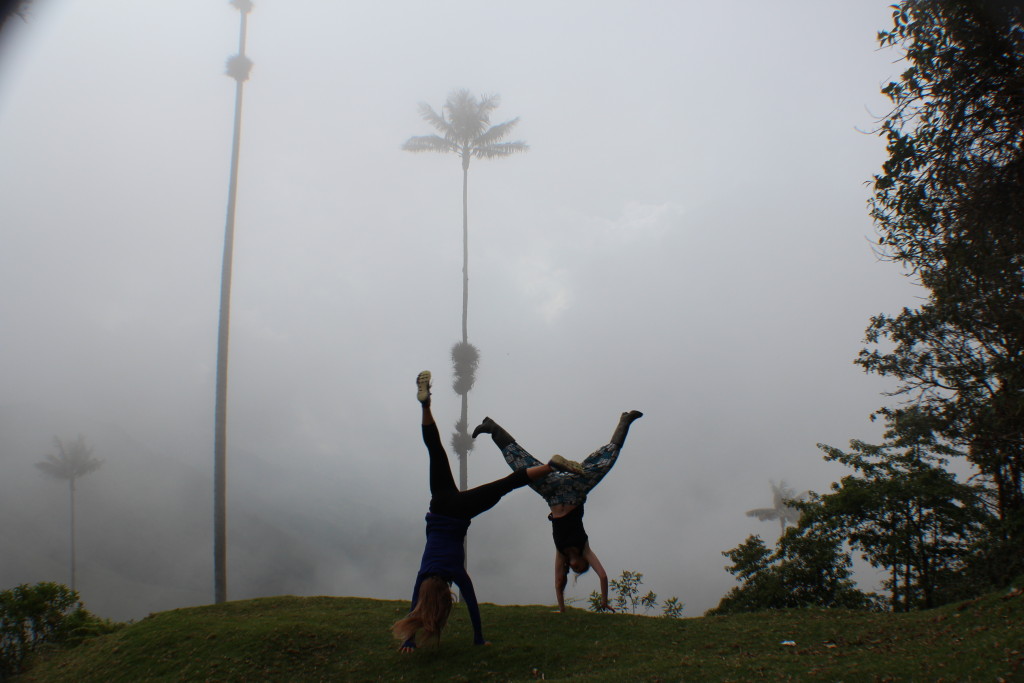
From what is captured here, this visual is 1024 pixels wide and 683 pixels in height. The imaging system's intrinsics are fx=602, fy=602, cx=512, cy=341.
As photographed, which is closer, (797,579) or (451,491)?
(451,491)

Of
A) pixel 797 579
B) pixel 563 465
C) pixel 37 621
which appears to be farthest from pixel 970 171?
pixel 37 621

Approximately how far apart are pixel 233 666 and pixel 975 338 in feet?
54.4

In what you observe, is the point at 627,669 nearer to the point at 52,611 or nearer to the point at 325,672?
the point at 325,672

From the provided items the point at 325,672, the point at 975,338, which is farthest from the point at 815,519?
the point at 325,672

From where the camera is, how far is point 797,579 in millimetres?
16688

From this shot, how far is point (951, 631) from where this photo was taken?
8289 millimetres

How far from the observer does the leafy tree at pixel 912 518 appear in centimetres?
1661

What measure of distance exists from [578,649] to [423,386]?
176 inches

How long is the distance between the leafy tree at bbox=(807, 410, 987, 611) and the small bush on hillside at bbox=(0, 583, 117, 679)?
18934 millimetres

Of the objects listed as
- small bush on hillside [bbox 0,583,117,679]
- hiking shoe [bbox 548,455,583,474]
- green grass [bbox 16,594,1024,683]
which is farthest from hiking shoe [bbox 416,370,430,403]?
small bush on hillside [bbox 0,583,117,679]

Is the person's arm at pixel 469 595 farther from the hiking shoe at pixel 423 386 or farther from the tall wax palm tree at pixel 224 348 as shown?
the tall wax palm tree at pixel 224 348

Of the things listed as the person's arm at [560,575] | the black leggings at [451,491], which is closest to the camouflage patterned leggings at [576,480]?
the person's arm at [560,575]

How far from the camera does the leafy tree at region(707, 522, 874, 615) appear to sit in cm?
1636

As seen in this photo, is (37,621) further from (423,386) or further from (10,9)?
(10,9)
